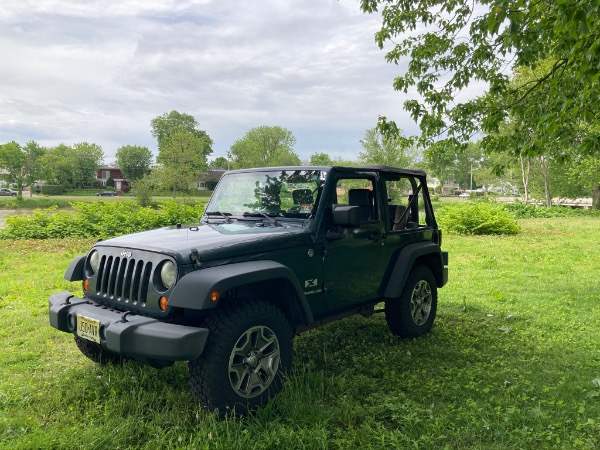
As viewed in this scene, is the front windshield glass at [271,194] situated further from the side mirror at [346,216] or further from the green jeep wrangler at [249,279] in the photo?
the side mirror at [346,216]

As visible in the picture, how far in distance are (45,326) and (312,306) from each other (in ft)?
11.4

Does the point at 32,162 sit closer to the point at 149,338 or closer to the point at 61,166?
the point at 61,166

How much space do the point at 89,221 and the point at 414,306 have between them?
12.2 metres

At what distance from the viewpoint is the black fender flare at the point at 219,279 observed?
2.90 metres

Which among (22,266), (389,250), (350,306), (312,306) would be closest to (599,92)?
(389,250)

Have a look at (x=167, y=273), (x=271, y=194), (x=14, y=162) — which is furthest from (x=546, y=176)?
(x=14, y=162)

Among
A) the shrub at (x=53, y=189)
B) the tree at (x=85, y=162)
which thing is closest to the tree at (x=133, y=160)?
the tree at (x=85, y=162)

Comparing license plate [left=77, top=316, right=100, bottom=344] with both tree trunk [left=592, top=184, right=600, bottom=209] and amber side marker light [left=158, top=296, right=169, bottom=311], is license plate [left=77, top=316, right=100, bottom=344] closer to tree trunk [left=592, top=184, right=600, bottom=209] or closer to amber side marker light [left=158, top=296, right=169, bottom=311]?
amber side marker light [left=158, top=296, right=169, bottom=311]

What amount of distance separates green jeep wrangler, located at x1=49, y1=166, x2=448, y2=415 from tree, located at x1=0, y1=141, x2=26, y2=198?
55377 millimetres

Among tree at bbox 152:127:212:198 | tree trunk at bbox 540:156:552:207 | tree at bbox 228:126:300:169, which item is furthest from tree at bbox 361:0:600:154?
tree at bbox 228:126:300:169

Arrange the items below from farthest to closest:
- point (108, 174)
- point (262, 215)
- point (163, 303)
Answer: point (108, 174) < point (262, 215) < point (163, 303)

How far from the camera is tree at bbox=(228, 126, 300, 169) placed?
5962 cm

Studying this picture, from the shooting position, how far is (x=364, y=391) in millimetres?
3744

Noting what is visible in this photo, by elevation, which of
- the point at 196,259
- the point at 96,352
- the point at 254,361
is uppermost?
the point at 196,259
